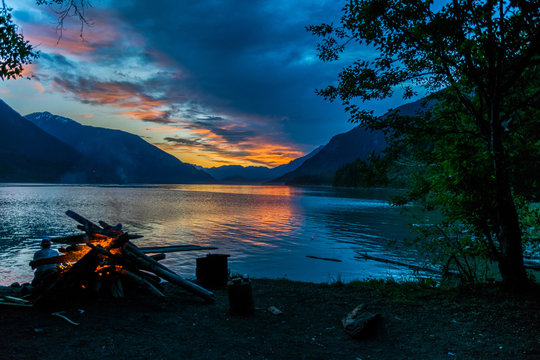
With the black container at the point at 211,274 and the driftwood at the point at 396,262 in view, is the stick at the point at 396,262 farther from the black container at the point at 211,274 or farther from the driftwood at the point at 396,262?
the black container at the point at 211,274

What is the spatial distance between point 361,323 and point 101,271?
802cm

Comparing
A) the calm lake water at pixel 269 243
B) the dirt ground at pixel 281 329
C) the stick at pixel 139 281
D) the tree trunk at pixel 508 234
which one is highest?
the tree trunk at pixel 508 234

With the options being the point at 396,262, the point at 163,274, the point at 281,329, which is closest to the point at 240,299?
the point at 281,329

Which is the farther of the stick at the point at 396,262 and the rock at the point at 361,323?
the stick at the point at 396,262

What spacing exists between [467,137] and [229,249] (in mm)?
20395

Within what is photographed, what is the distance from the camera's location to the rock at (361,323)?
26.2 ft

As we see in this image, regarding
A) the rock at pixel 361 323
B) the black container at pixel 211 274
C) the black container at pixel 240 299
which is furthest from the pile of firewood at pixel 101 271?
the rock at pixel 361 323

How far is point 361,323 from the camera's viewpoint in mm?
8094

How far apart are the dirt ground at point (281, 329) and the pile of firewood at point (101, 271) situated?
1.41 ft

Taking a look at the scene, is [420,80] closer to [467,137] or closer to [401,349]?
[467,137]

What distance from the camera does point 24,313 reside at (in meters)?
8.32

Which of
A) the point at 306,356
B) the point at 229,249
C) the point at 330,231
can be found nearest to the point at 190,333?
the point at 306,356

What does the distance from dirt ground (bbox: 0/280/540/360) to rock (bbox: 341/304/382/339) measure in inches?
7.5

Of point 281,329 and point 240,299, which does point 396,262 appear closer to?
point 281,329
